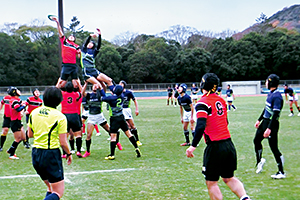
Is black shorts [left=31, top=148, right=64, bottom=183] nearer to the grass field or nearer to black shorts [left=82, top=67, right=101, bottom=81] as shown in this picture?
the grass field

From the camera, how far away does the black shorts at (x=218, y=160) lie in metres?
4.59

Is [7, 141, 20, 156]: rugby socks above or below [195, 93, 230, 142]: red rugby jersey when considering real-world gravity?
below

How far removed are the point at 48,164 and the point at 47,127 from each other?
0.51 m

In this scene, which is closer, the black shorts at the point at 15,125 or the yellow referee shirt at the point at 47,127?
the yellow referee shirt at the point at 47,127

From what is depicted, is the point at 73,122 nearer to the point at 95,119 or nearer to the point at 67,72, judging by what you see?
the point at 95,119

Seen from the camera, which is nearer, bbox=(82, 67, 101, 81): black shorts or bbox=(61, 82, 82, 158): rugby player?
bbox=(61, 82, 82, 158): rugby player

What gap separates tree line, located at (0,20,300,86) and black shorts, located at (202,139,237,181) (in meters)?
53.4

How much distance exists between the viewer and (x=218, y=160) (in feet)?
15.0

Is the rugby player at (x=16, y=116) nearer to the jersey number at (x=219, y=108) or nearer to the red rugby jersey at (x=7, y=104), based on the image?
the red rugby jersey at (x=7, y=104)

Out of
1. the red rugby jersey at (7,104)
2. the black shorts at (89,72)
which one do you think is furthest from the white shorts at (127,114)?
the red rugby jersey at (7,104)

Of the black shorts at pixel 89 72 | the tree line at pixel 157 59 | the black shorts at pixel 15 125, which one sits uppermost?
the tree line at pixel 157 59

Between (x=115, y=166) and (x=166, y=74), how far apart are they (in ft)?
177

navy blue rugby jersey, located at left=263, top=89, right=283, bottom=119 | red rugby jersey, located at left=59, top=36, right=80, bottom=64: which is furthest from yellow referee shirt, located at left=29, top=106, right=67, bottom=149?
red rugby jersey, located at left=59, top=36, right=80, bottom=64

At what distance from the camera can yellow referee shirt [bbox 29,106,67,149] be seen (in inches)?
177
